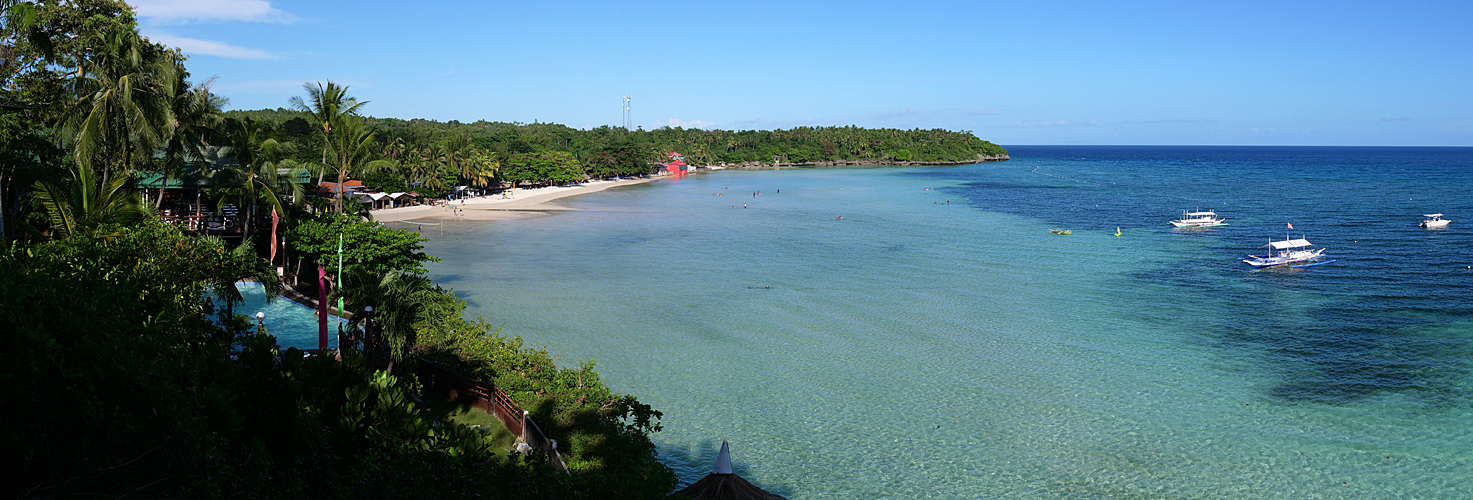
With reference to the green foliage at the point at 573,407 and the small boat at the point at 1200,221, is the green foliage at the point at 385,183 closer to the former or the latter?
the green foliage at the point at 573,407

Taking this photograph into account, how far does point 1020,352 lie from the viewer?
25172 mm

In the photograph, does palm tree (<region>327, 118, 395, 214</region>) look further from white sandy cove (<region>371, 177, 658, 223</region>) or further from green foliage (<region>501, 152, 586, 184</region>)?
green foliage (<region>501, 152, 586, 184</region>)

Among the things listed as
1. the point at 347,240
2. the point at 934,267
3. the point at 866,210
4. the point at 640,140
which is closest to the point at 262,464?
the point at 347,240

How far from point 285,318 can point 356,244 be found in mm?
4435

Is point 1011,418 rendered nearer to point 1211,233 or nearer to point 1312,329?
point 1312,329

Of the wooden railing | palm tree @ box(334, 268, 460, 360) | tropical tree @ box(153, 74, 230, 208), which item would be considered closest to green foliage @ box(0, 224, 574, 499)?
the wooden railing

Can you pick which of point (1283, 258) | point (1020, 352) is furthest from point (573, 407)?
point (1283, 258)

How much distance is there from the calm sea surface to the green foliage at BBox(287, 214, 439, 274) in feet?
12.6

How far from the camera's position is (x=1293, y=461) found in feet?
56.9

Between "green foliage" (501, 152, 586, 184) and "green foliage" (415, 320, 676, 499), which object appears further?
"green foliage" (501, 152, 586, 184)

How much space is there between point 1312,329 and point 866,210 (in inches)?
1936

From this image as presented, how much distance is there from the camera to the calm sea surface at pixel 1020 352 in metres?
17.1

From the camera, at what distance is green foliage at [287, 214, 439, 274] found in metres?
26.6

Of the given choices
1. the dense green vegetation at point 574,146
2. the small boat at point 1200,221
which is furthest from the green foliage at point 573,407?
the small boat at point 1200,221
